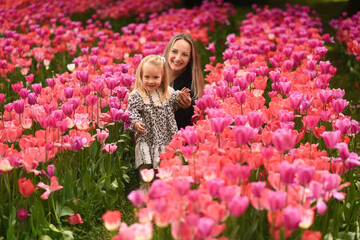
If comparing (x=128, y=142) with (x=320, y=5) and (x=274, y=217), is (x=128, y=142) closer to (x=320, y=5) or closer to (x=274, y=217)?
(x=274, y=217)

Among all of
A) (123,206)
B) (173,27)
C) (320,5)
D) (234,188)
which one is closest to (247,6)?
(320,5)

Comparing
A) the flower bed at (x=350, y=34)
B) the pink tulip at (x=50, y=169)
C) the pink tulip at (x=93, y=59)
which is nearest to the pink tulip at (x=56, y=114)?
the pink tulip at (x=50, y=169)

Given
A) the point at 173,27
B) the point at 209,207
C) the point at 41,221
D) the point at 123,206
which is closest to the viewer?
the point at 209,207

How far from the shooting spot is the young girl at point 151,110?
372cm

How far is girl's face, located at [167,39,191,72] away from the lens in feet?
15.0

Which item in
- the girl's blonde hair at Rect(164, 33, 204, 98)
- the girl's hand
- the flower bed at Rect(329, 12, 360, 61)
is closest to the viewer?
the girl's hand

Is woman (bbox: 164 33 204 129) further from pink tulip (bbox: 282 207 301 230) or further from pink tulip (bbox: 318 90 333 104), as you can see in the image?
pink tulip (bbox: 282 207 301 230)

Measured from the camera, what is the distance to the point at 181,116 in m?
4.29

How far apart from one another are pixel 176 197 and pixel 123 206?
1531mm

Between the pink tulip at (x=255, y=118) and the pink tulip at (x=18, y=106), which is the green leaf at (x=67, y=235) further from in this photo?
the pink tulip at (x=255, y=118)

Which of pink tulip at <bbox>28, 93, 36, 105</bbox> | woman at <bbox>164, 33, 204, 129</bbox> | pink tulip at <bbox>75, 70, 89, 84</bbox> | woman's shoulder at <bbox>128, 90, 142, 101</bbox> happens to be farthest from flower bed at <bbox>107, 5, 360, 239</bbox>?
pink tulip at <bbox>28, 93, 36, 105</bbox>

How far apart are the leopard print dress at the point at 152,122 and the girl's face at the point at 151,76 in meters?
0.09

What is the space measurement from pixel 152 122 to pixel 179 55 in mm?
1041

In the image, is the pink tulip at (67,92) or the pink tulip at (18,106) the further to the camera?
the pink tulip at (67,92)
